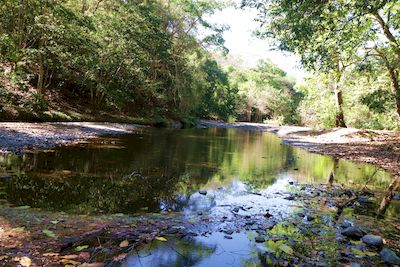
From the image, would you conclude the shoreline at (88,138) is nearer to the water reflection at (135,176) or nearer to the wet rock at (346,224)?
the water reflection at (135,176)

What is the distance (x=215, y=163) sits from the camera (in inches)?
452

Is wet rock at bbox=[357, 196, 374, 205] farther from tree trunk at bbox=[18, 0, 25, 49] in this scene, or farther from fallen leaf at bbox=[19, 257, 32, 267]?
tree trunk at bbox=[18, 0, 25, 49]

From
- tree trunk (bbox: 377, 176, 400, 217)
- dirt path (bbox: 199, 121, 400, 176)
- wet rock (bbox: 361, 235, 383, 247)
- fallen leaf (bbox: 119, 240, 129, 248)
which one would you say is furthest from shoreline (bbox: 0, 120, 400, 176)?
wet rock (bbox: 361, 235, 383, 247)

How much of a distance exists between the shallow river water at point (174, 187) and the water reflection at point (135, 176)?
0.7 inches

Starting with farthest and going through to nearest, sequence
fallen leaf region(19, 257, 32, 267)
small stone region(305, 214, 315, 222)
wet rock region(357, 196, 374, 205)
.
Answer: wet rock region(357, 196, 374, 205)
small stone region(305, 214, 315, 222)
fallen leaf region(19, 257, 32, 267)

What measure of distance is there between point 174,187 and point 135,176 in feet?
4.09

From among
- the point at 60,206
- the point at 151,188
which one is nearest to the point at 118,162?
the point at 151,188

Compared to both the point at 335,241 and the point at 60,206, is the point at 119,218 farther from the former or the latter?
the point at 335,241

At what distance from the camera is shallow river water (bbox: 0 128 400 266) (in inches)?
159

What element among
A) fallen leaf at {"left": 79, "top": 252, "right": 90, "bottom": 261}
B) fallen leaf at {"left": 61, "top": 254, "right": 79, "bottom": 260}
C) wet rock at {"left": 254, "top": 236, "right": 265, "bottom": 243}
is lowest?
wet rock at {"left": 254, "top": 236, "right": 265, "bottom": 243}

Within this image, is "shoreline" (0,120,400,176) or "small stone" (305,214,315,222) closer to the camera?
"small stone" (305,214,315,222)

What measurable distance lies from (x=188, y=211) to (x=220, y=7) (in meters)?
36.8

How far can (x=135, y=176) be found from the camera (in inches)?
323

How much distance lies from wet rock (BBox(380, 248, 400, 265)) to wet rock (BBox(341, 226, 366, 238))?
0.64m
